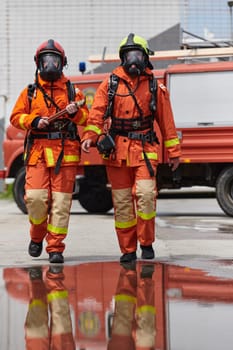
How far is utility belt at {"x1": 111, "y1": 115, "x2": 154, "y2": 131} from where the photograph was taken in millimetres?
9047

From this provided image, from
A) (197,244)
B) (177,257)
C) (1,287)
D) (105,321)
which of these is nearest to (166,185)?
(197,244)

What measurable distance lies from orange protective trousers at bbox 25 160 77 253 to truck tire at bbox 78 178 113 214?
796cm

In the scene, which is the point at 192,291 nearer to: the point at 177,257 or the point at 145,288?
the point at 145,288

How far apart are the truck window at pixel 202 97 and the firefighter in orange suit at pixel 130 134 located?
22.8 ft

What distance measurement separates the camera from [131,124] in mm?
9047

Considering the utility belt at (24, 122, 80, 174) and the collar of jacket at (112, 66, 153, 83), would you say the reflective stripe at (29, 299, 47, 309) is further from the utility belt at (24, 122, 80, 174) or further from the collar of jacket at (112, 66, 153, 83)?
the collar of jacket at (112, 66, 153, 83)

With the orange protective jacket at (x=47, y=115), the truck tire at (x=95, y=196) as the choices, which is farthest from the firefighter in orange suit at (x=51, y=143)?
the truck tire at (x=95, y=196)

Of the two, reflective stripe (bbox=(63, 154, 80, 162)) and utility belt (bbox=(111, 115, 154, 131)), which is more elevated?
utility belt (bbox=(111, 115, 154, 131))

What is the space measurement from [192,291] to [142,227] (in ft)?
6.09

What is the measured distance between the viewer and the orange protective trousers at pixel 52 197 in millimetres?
8969

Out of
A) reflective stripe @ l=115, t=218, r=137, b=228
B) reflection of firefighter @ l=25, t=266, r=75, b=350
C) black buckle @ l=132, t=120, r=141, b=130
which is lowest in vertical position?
reflection of firefighter @ l=25, t=266, r=75, b=350

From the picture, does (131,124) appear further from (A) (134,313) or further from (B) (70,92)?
(A) (134,313)

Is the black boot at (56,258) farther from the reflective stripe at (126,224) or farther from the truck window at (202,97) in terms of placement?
the truck window at (202,97)

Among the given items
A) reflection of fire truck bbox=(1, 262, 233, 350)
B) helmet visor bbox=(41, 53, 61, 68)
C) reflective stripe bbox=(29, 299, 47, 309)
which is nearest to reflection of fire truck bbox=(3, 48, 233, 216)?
helmet visor bbox=(41, 53, 61, 68)
